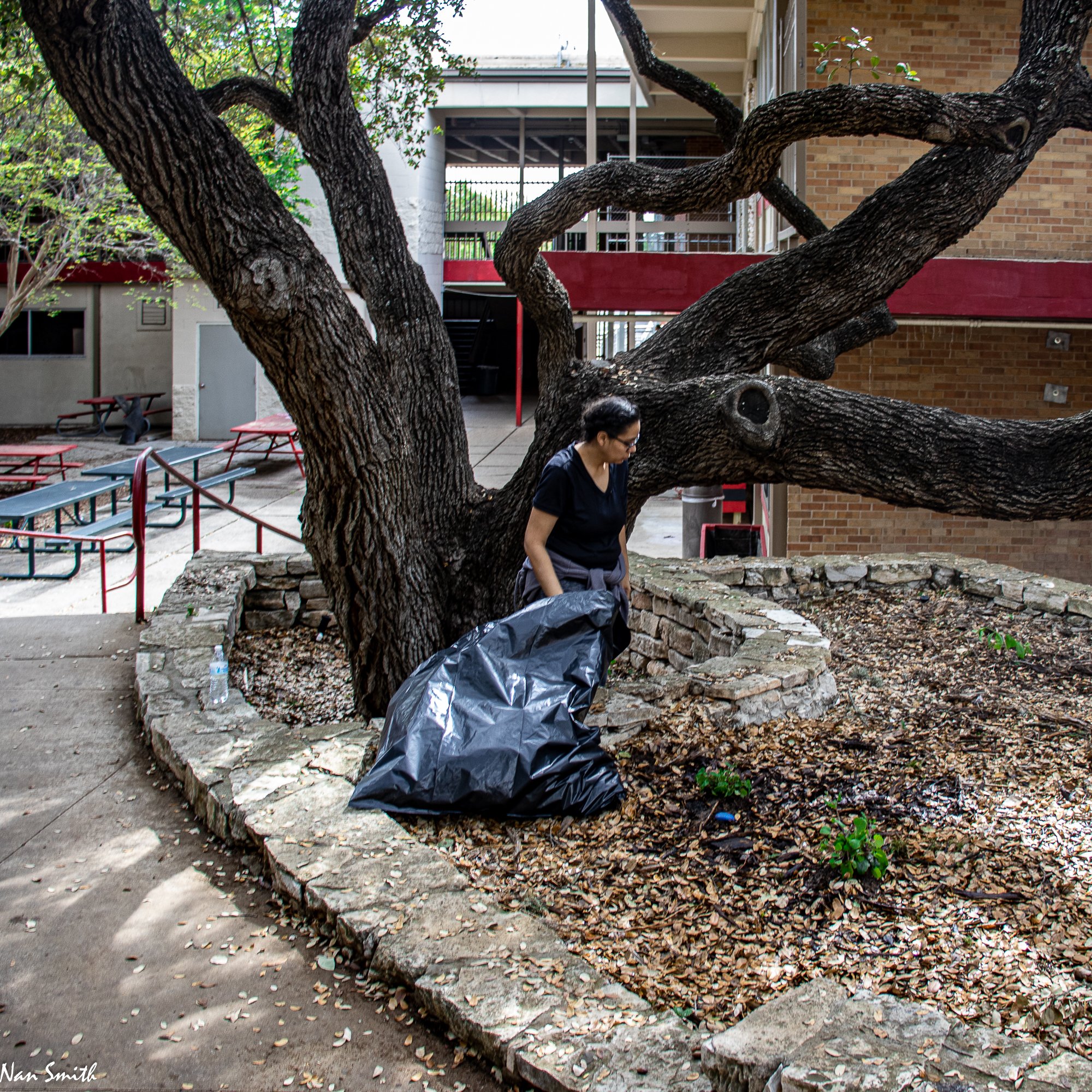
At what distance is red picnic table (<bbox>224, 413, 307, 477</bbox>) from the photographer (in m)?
16.1

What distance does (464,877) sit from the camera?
11.7 ft

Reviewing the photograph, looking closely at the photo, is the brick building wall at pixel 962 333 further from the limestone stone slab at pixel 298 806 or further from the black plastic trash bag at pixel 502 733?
the limestone stone slab at pixel 298 806

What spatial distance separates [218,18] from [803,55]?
509 cm

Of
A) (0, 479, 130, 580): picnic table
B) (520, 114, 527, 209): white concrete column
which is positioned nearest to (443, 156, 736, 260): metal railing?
(520, 114, 527, 209): white concrete column

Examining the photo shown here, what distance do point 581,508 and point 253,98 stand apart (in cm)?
340

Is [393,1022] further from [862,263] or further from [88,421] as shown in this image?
[88,421]

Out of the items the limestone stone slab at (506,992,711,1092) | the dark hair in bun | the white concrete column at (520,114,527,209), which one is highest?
the white concrete column at (520,114,527,209)

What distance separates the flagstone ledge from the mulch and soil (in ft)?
0.57

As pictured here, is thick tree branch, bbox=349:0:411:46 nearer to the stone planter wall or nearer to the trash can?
the stone planter wall

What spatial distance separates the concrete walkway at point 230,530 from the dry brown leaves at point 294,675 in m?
1.80

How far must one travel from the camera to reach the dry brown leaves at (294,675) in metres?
6.98

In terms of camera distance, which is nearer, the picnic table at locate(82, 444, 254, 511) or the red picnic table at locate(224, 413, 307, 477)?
the picnic table at locate(82, 444, 254, 511)

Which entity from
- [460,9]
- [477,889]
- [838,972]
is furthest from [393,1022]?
[460,9]

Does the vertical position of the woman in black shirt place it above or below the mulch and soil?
above
